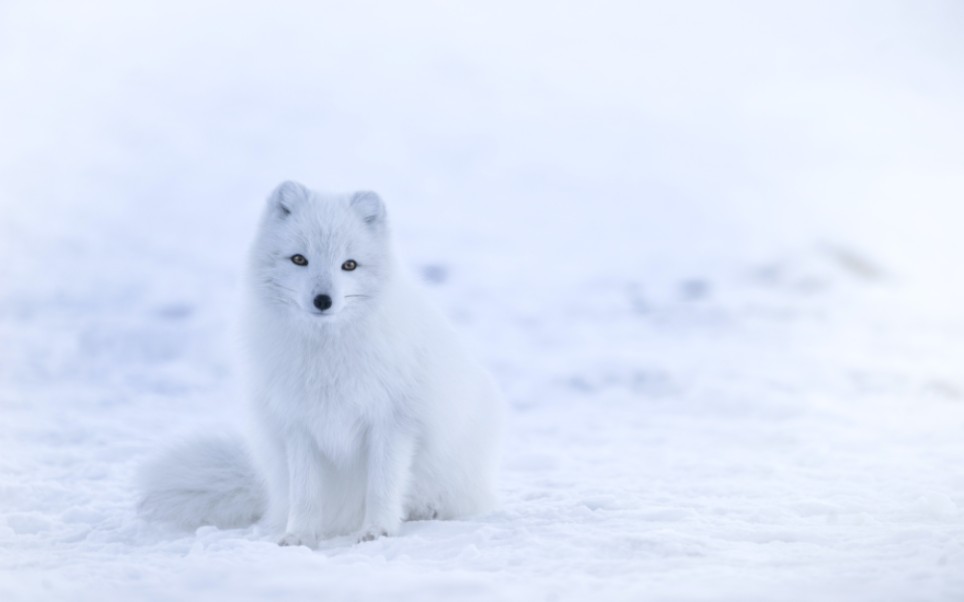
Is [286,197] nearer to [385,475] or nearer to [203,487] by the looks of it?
[385,475]

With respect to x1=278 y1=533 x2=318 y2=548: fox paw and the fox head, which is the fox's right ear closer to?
the fox head

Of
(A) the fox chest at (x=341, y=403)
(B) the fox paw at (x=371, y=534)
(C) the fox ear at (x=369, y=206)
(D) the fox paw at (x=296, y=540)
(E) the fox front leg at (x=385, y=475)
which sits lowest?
(D) the fox paw at (x=296, y=540)

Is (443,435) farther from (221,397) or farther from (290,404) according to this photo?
(221,397)

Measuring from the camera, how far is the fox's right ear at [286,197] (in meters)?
3.01

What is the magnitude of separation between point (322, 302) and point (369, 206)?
419 mm

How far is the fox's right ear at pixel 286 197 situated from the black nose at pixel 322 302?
38cm

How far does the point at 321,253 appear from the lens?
9.48 ft

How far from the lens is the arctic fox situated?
9.68 ft

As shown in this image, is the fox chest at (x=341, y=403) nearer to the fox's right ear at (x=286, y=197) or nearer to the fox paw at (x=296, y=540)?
the fox paw at (x=296, y=540)

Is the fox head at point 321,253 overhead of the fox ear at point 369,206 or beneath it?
beneath

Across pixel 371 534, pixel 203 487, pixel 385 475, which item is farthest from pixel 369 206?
pixel 203 487

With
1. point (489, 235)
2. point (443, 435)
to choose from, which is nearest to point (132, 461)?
point (443, 435)

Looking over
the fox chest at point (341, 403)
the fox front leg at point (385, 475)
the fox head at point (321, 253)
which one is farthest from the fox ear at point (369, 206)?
the fox front leg at point (385, 475)

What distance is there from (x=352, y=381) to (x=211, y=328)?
481 centimetres
